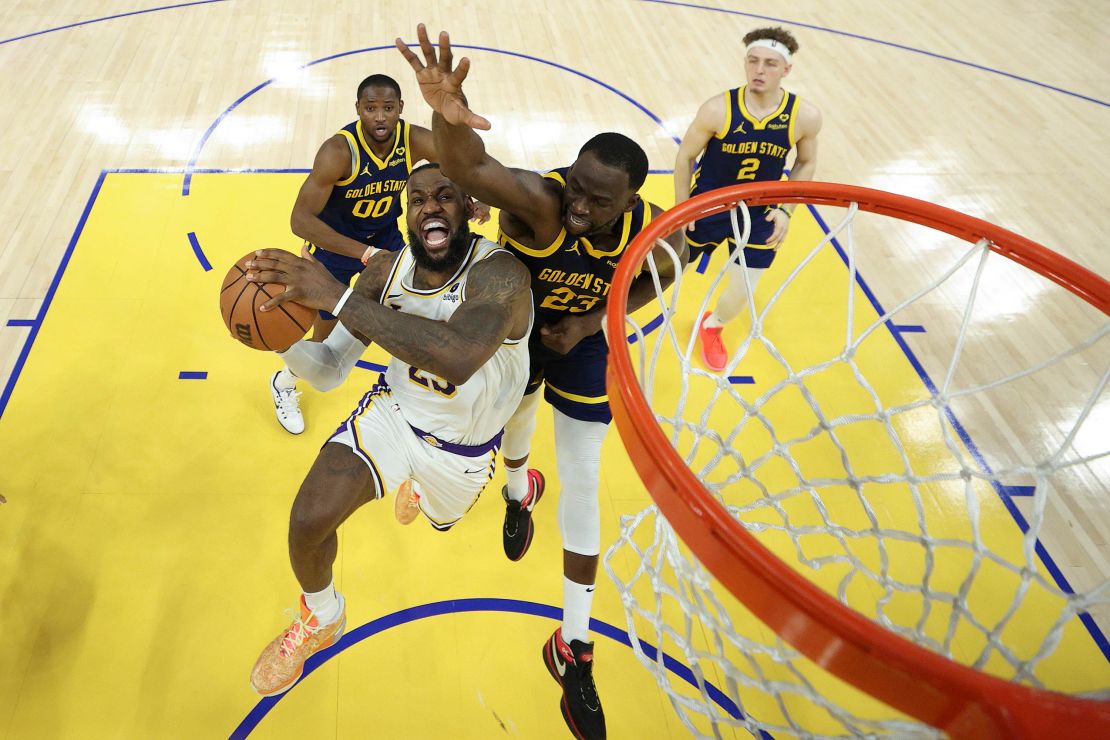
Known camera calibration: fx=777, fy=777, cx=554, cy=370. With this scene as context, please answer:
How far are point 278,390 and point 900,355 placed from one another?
346 centimetres

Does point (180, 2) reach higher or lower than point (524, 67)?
lower

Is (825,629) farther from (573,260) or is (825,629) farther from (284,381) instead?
(284,381)

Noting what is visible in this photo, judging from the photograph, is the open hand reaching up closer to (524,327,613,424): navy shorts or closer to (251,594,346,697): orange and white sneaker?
(524,327,613,424): navy shorts

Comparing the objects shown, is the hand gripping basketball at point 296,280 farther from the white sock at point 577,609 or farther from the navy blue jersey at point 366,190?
the navy blue jersey at point 366,190

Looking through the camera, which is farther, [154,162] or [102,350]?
[154,162]

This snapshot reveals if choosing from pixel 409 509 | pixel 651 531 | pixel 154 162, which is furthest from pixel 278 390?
pixel 154 162

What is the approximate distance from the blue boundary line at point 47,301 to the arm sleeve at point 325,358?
2.12 m

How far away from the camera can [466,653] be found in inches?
122

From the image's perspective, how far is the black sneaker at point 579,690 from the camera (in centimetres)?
287

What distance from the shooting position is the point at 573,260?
269 cm

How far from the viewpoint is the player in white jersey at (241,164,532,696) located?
2.53 metres

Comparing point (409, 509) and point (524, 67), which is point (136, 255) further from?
point (524, 67)

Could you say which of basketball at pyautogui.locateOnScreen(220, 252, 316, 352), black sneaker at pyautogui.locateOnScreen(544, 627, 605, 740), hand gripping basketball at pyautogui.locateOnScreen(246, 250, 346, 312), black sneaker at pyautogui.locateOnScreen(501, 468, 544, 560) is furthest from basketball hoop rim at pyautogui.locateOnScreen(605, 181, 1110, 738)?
black sneaker at pyautogui.locateOnScreen(501, 468, 544, 560)

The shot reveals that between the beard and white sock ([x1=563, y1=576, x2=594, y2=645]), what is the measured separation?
1257mm
